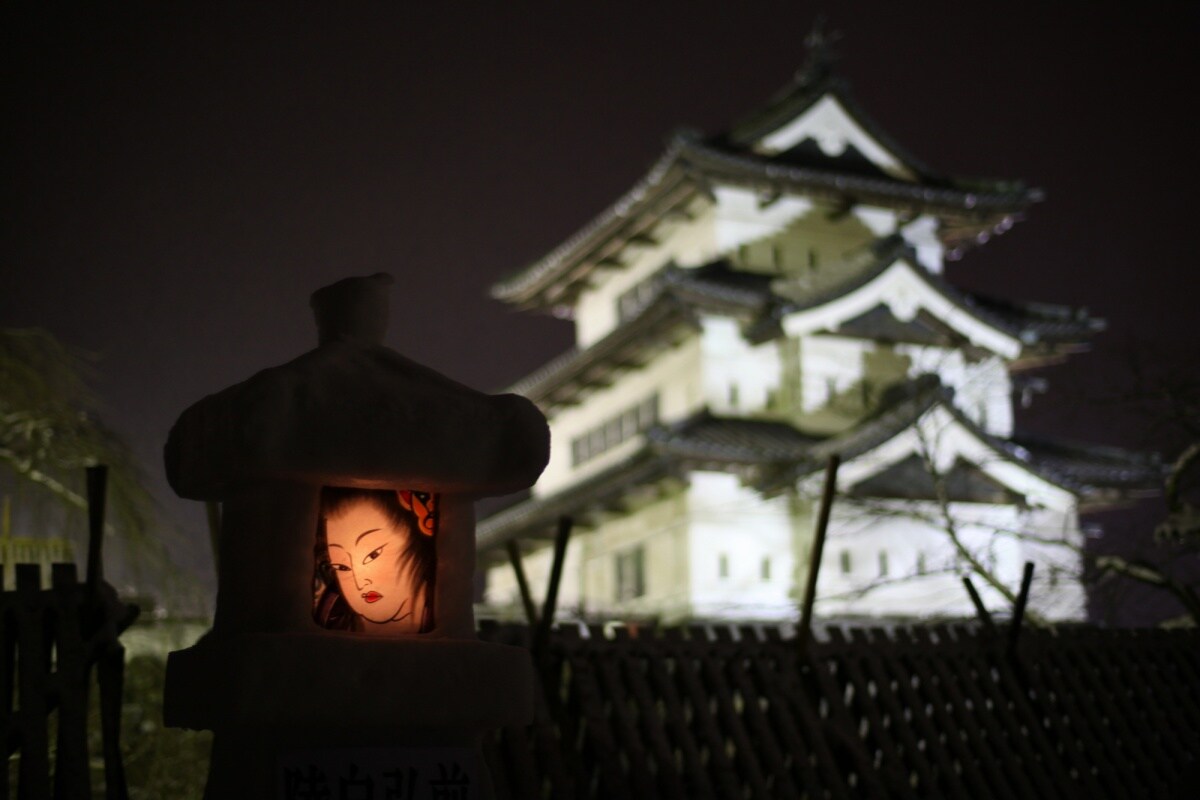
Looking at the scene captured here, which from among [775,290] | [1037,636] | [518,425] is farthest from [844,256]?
[518,425]

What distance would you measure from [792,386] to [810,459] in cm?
318

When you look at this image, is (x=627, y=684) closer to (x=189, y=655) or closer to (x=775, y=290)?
(x=189, y=655)

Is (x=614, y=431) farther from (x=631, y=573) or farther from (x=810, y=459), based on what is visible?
(x=810, y=459)

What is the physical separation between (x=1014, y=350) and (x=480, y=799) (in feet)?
72.4

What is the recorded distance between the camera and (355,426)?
13.7 feet

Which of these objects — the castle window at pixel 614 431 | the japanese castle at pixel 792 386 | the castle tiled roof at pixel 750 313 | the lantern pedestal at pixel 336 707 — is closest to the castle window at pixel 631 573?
the japanese castle at pixel 792 386

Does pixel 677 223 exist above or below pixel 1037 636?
above

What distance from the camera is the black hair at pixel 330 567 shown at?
4.26 m

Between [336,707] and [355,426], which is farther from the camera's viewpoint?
[355,426]

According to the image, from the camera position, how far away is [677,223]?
26.6 meters

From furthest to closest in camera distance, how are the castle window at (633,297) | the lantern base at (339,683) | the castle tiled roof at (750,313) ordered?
the castle window at (633,297), the castle tiled roof at (750,313), the lantern base at (339,683)

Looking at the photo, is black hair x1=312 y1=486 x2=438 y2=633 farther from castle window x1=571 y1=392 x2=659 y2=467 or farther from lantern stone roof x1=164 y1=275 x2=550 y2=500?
castle window x1=571 y1=392 x2=659 y2=467

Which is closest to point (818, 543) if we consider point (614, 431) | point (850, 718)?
point (850, 718)

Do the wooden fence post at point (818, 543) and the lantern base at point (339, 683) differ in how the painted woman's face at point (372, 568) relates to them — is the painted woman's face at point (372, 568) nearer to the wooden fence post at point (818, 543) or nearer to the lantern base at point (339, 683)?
the lantern base at point (339, 683)
